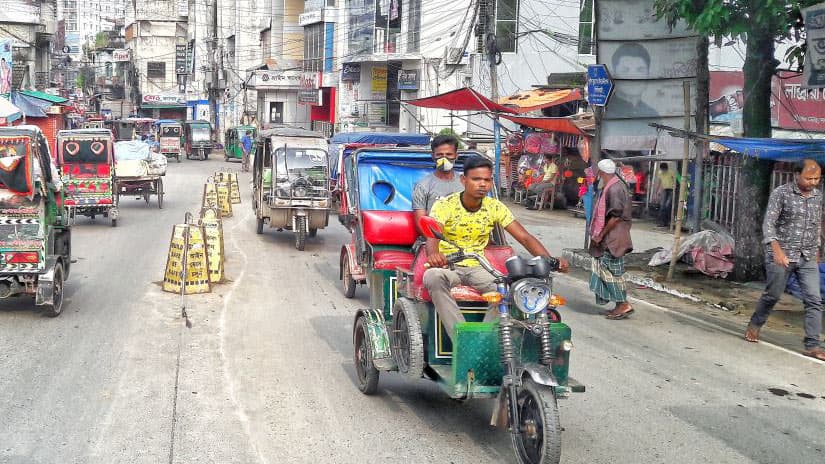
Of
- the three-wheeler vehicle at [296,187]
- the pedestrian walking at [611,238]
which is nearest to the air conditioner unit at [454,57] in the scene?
the three-wheeler vehicle at [296,187]

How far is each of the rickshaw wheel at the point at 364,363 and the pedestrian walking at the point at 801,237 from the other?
14.2 ft

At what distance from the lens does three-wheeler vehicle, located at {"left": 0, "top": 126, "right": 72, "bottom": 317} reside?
9.89 m

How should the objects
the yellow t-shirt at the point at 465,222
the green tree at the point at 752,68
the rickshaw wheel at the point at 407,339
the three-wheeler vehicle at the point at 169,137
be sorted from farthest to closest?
1. the three-wheeler vehicle at the point at 169,137
2. the green tree at the point at 752,68
3. the yellow t-shirt at the point at 465,222
4. the rickshaw wheel at the point at 407,339

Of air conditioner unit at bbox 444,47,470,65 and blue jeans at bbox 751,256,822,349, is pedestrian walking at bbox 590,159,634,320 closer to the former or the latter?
blue jeans at bbox 751,256,822,349

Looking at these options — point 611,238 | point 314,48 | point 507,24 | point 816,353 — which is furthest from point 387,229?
point 314,48

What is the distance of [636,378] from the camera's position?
7.97m

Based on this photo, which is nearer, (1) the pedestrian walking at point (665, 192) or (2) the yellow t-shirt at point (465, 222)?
(2) the yellow t-shirt at point (465, 222)

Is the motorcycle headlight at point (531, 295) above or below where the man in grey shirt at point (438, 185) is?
below

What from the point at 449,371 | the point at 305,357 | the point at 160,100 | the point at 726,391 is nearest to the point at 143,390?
the point at 305,357

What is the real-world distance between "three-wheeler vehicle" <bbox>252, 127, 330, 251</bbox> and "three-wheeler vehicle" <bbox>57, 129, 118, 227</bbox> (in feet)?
12.0

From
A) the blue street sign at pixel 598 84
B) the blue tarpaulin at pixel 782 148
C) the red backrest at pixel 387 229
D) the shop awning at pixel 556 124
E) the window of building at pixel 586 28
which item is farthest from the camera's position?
the window of building at pixel 586 28

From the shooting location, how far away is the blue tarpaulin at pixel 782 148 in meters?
10.5

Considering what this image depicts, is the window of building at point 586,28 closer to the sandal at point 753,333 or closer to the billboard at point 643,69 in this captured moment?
the billboard at point 643,69

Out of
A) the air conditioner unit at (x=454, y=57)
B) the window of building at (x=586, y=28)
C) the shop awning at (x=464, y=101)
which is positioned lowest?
the shop awning at (x=464, y=101)
